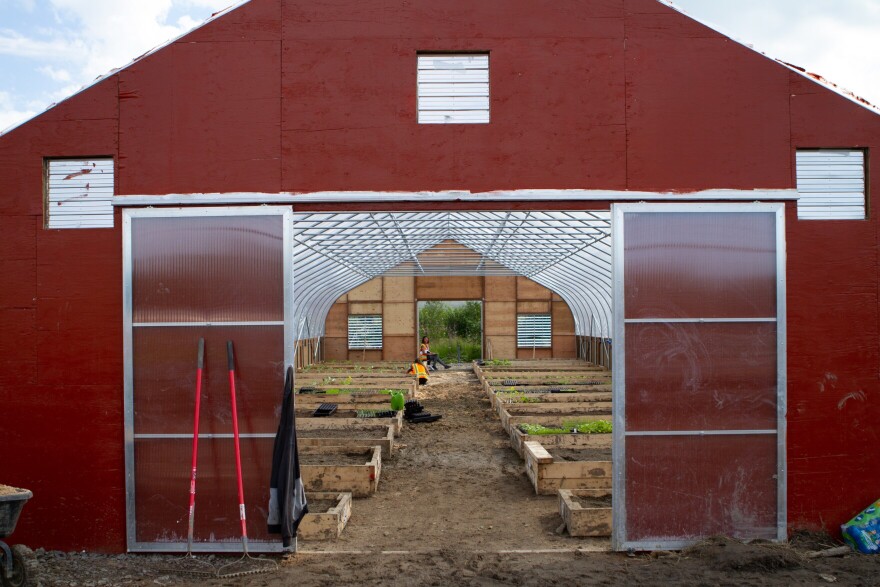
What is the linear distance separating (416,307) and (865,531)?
23663 mm

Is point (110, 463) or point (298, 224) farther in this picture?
point (298, 224)

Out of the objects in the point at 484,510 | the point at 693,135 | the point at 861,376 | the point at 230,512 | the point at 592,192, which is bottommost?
the point at 484,510

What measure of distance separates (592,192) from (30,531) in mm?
6081

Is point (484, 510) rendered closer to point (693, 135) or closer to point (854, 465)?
point (854, 465)

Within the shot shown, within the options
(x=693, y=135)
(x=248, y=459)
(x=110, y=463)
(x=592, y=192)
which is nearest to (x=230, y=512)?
(x=248, y=459)

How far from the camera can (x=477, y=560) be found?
22.7ft

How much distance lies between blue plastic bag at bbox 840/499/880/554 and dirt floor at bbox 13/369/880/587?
175 millimetres

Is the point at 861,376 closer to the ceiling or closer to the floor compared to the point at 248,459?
closer to the ceiling

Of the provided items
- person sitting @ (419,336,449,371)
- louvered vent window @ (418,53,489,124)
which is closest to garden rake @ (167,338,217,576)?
louvered vent window @ (418,53,489,124)

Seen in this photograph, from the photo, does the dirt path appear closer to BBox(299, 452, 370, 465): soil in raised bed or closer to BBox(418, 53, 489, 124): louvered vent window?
BBox(299, 452, 370, 465): soil in raised bed

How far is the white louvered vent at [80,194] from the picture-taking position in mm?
7160

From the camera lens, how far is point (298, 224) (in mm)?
14734

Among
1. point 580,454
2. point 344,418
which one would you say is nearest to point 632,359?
point 580,454

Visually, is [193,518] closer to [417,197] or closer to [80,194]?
[80,194]
